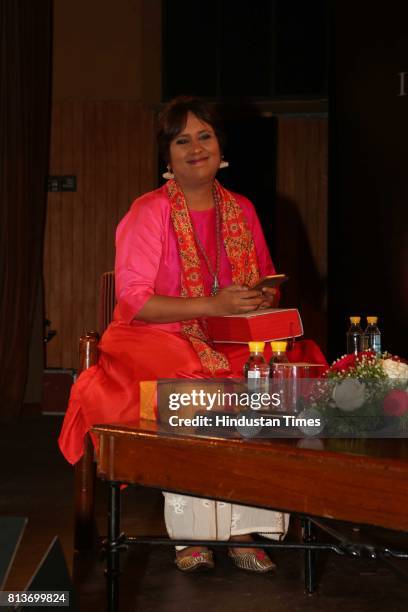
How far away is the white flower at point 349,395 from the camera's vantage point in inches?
77.2

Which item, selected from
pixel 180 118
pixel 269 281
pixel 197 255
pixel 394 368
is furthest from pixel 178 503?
pixel 180 118

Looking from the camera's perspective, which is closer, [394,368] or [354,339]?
[394,368]

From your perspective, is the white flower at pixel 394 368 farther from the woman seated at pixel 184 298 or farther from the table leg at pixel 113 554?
the woman seated at pixel 184 298

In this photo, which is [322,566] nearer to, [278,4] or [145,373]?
[145,373]

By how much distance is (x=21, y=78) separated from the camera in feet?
22.3

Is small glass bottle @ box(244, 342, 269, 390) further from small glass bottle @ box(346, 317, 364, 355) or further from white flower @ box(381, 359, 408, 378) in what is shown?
small glass bottle @ box(346, 317, 364, 355)

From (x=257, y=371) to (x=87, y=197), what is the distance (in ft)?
24.4

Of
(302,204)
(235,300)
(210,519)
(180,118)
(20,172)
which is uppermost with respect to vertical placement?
(302,204)

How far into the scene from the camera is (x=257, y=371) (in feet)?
7.18

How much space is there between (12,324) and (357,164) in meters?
2.67

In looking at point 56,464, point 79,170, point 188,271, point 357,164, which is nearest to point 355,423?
point 188,271

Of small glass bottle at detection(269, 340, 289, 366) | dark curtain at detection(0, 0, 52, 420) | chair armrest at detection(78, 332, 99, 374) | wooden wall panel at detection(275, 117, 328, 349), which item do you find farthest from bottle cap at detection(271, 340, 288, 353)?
wooden wall panel at detection(275, 117, 328, 349)

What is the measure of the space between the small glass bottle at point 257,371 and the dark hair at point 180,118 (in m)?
1.18

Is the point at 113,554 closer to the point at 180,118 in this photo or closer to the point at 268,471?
the point at 268,471
